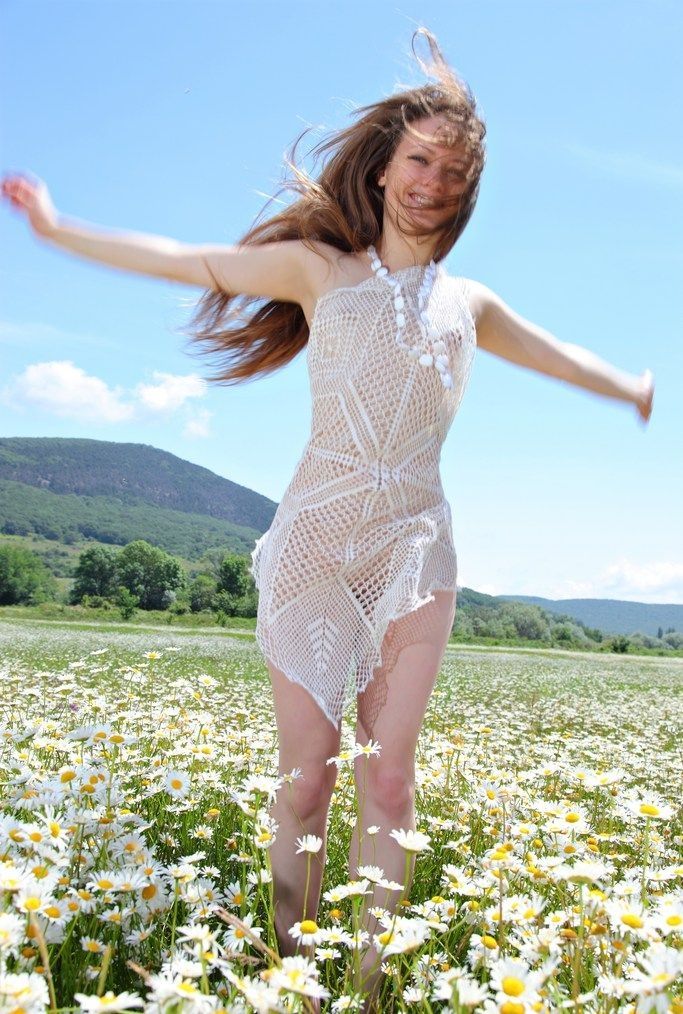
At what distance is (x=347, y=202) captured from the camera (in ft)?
12.1

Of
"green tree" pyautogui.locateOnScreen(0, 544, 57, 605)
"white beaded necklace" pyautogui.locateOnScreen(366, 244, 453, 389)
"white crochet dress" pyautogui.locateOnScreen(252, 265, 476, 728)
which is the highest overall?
"white beaded necklace" pyautogui.locateOnScreen(366, 244, 453, 389)

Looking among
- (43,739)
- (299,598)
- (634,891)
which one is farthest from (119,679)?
(634,891)

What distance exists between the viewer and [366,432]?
126 inches

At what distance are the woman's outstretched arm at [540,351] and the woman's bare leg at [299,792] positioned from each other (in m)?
1.63

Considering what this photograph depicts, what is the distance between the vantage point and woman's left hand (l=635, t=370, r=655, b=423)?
4070mm

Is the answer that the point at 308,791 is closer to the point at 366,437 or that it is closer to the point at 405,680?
the point at 405,680

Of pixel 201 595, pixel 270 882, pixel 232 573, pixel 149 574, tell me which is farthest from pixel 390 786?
pixel 149 574

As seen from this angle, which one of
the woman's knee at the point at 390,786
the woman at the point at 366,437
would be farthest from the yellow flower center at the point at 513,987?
the woman's knee at the point at 390,786

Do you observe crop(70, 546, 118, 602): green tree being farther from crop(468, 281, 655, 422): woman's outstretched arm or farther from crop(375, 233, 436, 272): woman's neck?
crop(375, 233, 436, 272): woman's neck

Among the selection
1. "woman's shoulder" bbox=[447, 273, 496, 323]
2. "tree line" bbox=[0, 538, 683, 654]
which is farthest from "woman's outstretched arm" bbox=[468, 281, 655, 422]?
"tree line" bbox=[0, 538, 683, 654]

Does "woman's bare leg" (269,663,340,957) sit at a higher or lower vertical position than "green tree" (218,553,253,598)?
lower

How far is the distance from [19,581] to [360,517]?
93.5 m

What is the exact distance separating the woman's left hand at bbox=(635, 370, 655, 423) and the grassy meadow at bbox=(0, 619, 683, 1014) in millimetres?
1608

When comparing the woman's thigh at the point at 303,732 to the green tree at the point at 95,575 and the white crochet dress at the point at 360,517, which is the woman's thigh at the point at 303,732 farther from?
the green tree at the point at 95,575
